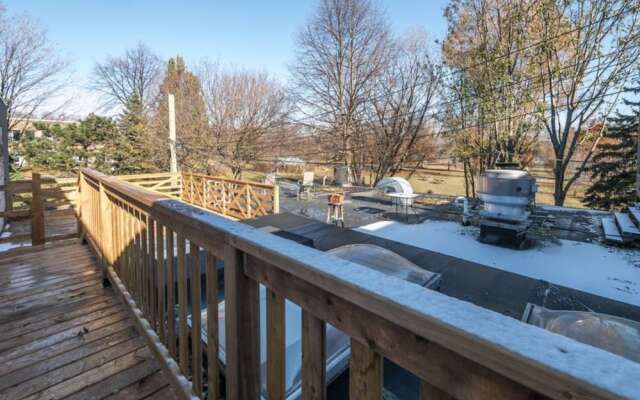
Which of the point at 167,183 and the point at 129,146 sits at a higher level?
the point at 129,146

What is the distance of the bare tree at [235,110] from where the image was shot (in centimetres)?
1388

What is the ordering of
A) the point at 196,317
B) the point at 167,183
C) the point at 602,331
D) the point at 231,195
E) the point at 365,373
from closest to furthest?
the point at 365,373
the point at 196,317
the point at 602,331
the point at 231,195
the point at 167,183

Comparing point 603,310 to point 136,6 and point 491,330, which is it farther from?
point 136,6

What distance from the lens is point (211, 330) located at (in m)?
1.19

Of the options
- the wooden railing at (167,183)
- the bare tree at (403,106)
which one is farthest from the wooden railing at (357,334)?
the bare tree at (403,106)

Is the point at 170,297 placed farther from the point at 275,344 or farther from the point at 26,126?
the point at 26,126

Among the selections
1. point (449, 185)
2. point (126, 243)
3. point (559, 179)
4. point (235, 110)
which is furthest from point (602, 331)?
point (449, 185)

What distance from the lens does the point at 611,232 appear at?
5.77m

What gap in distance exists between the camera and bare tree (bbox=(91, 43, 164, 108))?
18391 mm

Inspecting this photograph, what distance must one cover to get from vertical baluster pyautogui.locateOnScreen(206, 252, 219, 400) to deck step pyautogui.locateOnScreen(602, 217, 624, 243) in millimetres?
6637

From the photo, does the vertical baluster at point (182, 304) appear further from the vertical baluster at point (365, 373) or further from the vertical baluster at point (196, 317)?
the vertical baluster at point (365, 373)

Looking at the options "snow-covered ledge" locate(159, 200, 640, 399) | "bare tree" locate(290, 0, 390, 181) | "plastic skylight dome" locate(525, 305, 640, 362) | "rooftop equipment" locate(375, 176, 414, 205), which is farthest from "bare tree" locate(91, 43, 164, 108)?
"snow-covered ledge" locate(159, 200, 640, 399)

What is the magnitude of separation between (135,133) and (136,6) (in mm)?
5101

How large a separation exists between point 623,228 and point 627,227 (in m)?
0.11
